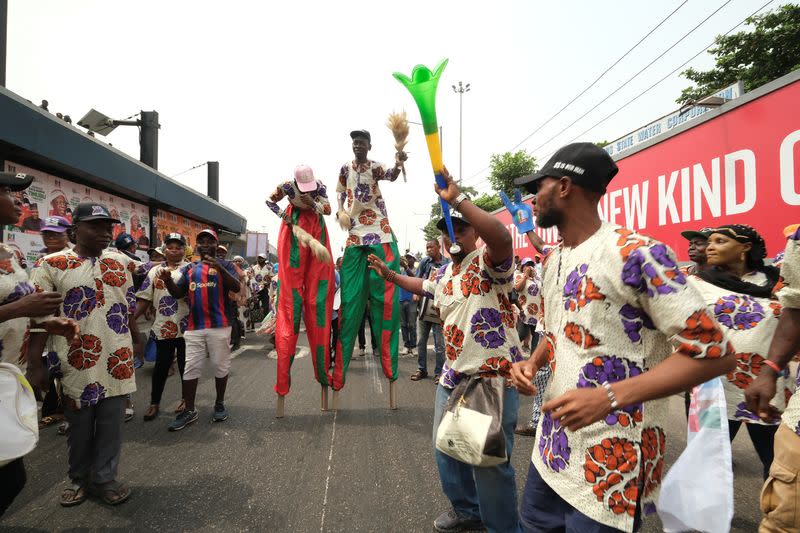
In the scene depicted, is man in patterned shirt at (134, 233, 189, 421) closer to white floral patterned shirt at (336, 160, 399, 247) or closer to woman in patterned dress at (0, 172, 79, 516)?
white floral patterned shirt at (336, 160, 399, 247)

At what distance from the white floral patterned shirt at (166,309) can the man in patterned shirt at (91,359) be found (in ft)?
5.18

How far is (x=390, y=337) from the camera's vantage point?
4.77 metres

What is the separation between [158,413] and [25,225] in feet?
19.8

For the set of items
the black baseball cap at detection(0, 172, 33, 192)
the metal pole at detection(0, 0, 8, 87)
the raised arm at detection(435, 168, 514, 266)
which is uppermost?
Result: the metal pole at detection(0, 0, 8, 87)

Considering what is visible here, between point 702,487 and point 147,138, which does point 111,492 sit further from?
point 147,138

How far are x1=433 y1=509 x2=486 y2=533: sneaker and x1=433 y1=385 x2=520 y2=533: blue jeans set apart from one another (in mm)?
31

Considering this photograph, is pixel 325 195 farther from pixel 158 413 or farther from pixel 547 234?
pixel 547 234

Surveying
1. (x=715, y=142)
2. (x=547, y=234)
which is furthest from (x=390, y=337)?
(x=547, y=234)

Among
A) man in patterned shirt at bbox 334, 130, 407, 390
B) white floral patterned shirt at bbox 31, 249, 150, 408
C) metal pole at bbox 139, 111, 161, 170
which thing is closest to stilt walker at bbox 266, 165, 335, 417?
man in patterned shirt at bbox 334, 130, 407, 390

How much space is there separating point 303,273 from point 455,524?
282 centimetres

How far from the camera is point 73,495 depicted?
115 inches

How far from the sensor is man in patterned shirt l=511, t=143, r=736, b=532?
1.27 m

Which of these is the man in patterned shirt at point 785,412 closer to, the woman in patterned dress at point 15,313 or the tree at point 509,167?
the woman in patterned dress at point 15,313

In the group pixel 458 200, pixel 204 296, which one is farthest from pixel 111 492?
pixel 458 200
